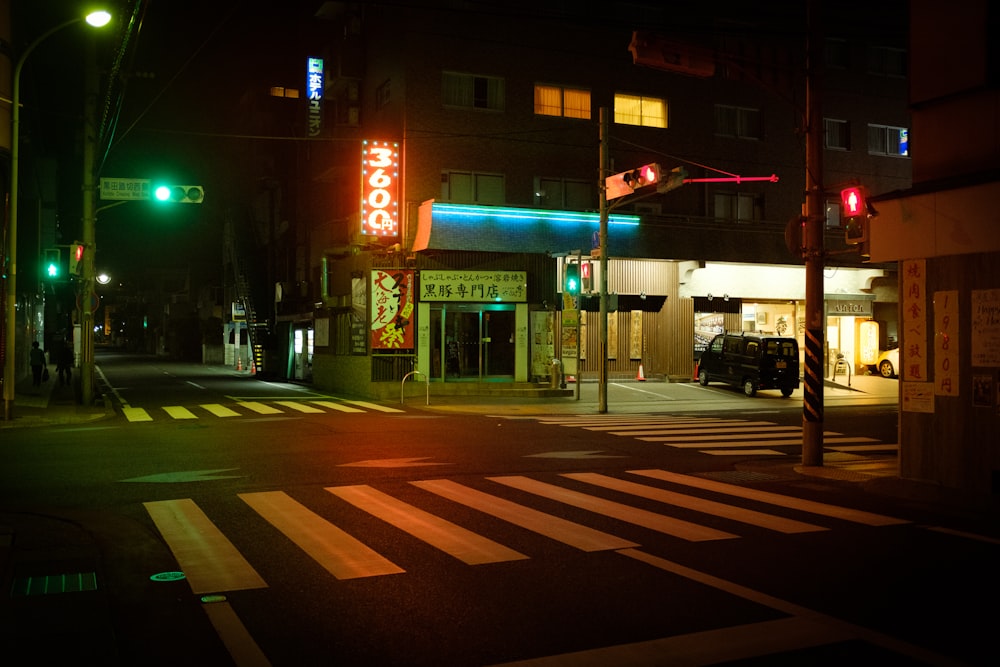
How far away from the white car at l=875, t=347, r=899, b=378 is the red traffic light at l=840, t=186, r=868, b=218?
2809cm

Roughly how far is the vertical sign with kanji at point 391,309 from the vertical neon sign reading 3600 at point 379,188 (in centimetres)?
166

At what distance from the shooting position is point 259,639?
5605 millimetres

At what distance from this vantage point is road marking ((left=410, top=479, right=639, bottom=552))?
8320mm

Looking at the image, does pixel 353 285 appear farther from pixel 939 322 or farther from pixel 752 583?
pixel 752 583

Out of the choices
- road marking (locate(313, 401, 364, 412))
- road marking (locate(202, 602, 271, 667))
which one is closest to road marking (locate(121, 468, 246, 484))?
road marking (locate(202, 602, 271, 667))

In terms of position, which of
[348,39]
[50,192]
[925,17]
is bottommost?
[925,17]

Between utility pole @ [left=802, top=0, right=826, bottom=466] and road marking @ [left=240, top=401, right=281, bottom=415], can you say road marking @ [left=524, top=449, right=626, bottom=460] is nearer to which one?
utility pole @ [left=802, top=0, right=826, bottom=466]

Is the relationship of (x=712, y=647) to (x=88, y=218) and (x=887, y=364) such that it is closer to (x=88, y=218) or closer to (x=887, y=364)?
(x=88, y=218)

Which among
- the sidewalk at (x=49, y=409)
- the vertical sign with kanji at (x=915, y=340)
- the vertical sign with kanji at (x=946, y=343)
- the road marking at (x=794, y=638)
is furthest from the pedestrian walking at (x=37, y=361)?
the road marking at (x=794, y=638)

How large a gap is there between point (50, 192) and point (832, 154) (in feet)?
127

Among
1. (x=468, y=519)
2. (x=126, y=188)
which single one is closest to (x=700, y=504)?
(x=468, y=519)

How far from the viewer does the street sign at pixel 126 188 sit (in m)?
22.7

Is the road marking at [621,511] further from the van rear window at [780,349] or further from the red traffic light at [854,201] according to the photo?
the van rear window at [780,349]

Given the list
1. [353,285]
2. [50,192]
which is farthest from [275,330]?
[353,285]
